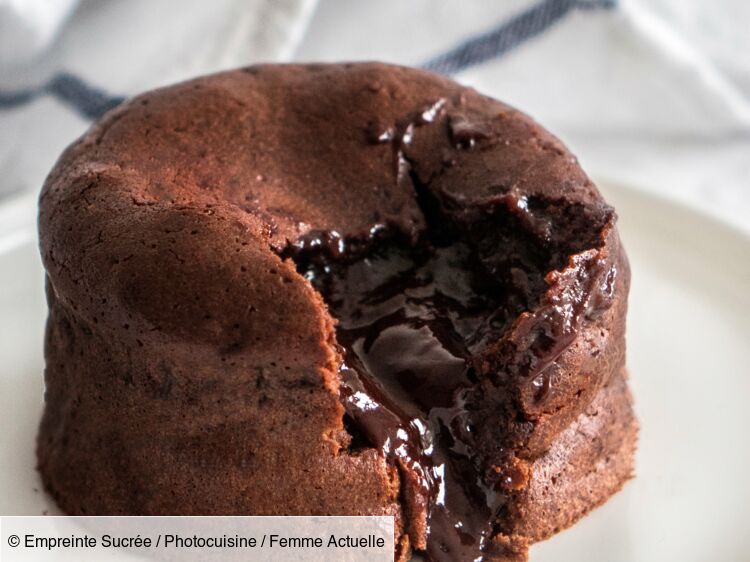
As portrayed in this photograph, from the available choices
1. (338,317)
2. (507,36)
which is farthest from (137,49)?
(338,317)

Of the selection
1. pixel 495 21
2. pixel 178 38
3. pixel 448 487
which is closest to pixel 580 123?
pixel 495 21

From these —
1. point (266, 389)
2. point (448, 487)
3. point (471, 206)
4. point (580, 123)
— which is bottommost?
point (580, 123)

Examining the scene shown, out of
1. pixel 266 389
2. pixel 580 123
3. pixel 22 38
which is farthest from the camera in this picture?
pixel 580 123

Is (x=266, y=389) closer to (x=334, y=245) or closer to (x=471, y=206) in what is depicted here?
(x=334, y=245)

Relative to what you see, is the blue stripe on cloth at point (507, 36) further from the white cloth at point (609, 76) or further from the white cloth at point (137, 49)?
the white cloth at point (137, 49)

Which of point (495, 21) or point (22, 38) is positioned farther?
point (495, 21)

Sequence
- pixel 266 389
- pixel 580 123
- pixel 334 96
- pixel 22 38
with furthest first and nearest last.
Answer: pixel 580 123, pixel 22 38, pixel 334 96, pixel 266 389

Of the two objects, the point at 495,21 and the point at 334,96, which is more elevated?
the point at 334,96
